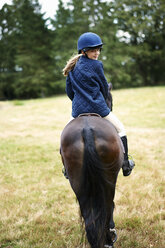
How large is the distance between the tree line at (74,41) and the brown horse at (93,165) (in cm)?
2665

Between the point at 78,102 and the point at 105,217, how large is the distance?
4.08ft

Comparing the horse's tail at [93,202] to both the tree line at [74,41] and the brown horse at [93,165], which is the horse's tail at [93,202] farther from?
the tree line at [74,41]

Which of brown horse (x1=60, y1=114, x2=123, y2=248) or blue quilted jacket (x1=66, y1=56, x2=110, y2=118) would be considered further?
blue quilted jacket (x1=66, y1=56, x2=110, y2=118)

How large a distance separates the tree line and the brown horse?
1049 inches

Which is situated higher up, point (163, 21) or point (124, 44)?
point (163, 21)

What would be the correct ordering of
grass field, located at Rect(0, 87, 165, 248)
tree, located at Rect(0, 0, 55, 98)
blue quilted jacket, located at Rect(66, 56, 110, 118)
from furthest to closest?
tree, located at Rect(0, 0, 55, 98) → grass field, located at Rect(0, 87, 165, 248) → blue quilted jacket, located at Rect(66, 56, 110, 118)

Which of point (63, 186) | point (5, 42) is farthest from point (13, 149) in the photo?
point (5, 42)

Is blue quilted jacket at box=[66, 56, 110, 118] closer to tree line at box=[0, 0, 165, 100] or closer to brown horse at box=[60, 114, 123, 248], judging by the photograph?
brown horse at box=[60, 114, 123, 248]

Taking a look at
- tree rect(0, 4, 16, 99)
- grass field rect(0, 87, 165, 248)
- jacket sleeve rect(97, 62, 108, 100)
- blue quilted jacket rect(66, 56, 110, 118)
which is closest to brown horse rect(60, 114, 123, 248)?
blue quilted jacket rect(66, 56, 110, 118)

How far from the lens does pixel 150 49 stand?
31422 mm

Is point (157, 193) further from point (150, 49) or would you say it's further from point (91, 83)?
point (150, 49)

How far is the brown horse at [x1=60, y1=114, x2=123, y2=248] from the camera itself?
2.05 m

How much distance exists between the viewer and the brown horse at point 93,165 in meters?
2.05

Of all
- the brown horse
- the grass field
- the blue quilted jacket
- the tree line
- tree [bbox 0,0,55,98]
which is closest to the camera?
the brown horse
